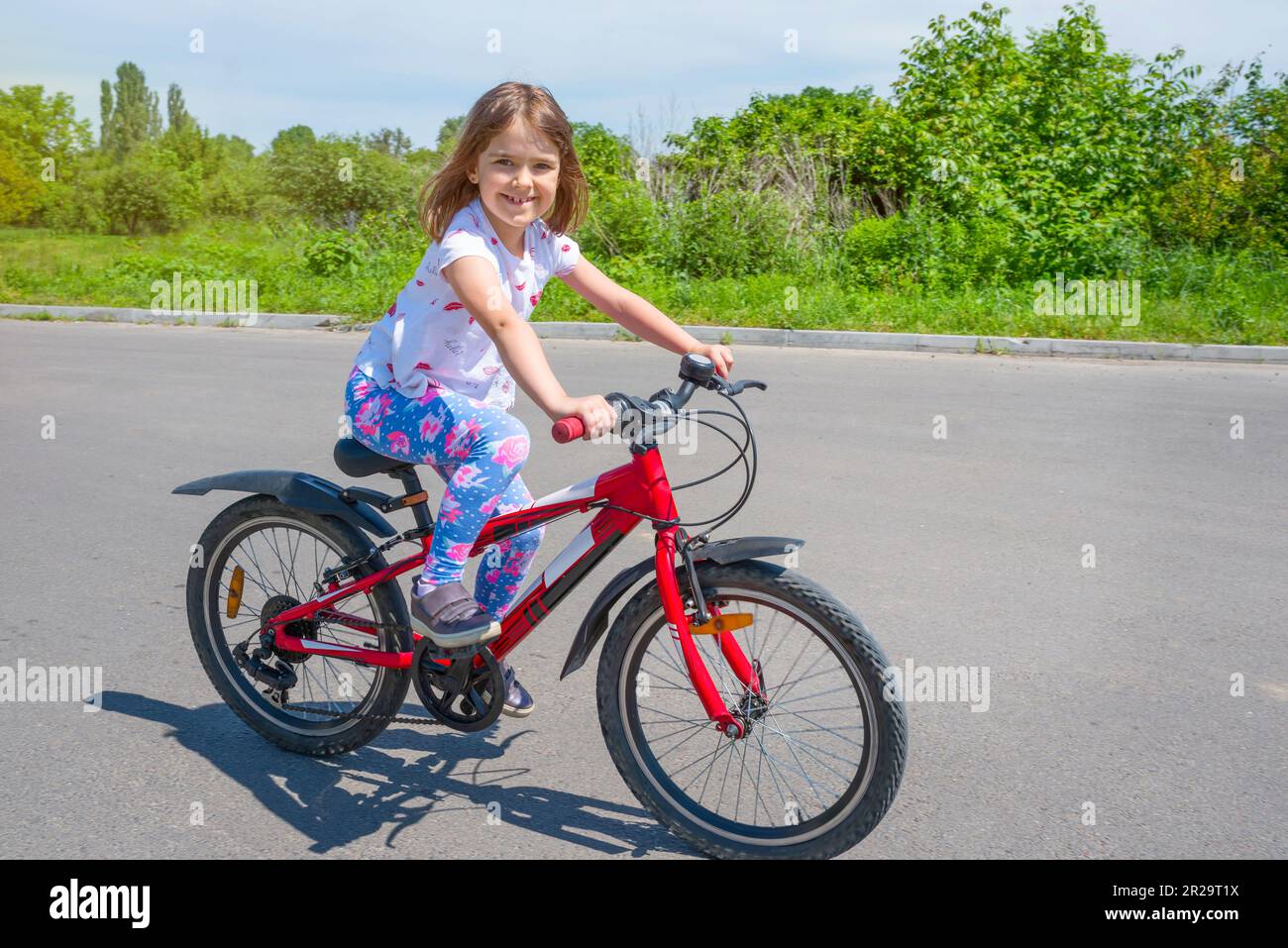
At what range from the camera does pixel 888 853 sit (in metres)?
3.01

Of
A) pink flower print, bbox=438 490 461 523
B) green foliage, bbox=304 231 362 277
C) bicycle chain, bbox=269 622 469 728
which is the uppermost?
green foliage, bbox=304 231 362 277

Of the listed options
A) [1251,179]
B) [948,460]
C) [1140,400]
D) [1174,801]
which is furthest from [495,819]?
[1251,179]

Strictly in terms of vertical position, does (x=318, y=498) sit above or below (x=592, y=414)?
below

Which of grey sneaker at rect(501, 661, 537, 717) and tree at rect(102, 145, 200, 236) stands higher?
tree at rect(102, 145, 200, 236)

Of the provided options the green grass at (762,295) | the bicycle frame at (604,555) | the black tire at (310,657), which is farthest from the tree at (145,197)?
the bicycle frame at (604,555)

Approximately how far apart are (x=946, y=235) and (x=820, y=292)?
2248mm

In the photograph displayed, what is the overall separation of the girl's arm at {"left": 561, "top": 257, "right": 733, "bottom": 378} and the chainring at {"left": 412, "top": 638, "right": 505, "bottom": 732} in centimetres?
98

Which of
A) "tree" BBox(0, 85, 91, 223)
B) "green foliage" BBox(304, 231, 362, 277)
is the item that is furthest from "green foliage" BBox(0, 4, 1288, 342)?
"tree" BBox(0, 85, 91, 223)

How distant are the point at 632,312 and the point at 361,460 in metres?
0.85

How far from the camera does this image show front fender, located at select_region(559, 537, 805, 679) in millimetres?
2805

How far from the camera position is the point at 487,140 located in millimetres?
3047

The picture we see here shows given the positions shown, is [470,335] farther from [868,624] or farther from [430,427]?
[868,624]
